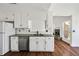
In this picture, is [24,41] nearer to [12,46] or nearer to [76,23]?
[12,46]

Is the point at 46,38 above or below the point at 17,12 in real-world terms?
below

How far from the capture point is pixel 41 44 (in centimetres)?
554

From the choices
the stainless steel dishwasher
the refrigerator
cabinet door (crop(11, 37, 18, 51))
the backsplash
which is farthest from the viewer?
the backsplash

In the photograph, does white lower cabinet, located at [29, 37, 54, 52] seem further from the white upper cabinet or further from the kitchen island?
the white upper cabinet

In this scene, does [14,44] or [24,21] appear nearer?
[14,44]

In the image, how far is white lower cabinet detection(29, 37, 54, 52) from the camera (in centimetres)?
551

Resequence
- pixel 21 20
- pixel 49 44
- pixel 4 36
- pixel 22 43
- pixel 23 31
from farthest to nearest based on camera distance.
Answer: pixel 23 31 → pixel 21 20 → pixel 22 43 → pixel 49 44 → pixel 4 36

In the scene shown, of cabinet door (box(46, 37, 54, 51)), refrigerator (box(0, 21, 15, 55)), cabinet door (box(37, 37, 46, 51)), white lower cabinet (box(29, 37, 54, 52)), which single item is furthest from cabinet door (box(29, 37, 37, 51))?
refrigerator (box(0, 21, 15, 55))

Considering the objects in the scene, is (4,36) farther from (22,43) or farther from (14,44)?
(22,43)

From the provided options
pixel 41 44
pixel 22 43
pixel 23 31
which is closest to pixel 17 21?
pixel 23 31

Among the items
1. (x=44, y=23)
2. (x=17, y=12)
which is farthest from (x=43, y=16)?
(x=17, y=12)

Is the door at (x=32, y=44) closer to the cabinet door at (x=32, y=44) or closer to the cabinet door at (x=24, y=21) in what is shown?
the cabinet door at (x=32, y=44)

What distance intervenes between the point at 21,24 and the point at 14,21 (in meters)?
0.38

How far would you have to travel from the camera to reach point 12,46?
5609 mm
